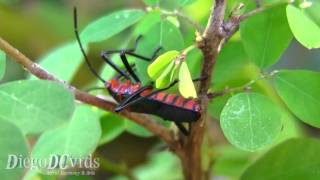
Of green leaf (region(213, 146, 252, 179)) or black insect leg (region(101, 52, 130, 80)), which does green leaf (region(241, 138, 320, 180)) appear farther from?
green leaf (region(213, 146, 252, 179))

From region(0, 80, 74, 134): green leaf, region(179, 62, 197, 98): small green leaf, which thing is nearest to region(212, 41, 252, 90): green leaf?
region(179, 62, 197, 98): small green leaf

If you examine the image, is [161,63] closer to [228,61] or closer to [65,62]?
[228,61]

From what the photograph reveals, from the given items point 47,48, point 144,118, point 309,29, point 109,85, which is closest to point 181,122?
point 144,118

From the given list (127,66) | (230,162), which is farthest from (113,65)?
(230,162)

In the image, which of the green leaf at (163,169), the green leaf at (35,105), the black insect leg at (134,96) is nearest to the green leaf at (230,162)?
the green leaf at (163,169)

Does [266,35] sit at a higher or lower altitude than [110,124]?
higher

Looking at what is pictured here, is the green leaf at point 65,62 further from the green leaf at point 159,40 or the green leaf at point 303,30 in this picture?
the green leaf at point 303,30

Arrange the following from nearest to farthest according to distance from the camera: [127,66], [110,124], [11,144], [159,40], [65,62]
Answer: [11,144]
[159,40]
[127,66]
[110,124]
[65,62]

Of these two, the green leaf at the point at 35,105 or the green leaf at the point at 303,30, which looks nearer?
the green leaf at the point at 35,105

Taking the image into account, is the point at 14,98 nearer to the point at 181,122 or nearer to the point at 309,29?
the point at 181,122
